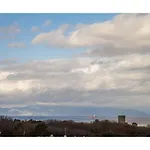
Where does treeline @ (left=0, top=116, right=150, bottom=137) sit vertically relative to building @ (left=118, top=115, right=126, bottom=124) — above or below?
below

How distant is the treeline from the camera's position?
5672 mm

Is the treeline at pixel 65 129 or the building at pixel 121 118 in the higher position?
the building at pixel 121 118

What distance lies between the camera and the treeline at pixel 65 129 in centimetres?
567

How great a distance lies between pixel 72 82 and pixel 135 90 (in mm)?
544

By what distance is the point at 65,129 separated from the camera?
5.69 meters

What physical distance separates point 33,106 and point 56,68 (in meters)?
0.38
